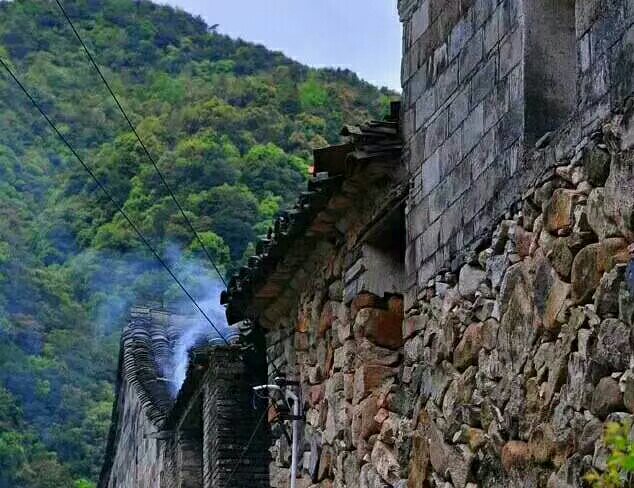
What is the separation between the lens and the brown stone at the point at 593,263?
6.02 m

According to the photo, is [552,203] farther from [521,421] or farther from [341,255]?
[341,255]

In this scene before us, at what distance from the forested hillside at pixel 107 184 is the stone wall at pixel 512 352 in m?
23.3

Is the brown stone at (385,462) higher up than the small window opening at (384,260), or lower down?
lower down

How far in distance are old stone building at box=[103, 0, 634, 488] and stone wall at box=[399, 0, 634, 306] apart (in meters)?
0.01

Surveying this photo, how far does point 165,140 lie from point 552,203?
120 ft

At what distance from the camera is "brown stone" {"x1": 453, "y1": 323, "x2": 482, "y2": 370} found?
23.8 ft

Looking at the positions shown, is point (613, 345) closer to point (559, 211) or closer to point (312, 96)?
point (559, 211)

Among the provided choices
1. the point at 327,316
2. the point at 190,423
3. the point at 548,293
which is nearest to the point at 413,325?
the point at 327,316

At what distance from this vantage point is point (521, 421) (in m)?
6.65

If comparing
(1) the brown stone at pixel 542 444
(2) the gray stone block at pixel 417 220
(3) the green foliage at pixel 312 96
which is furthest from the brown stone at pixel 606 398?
(3) the green foliage at pixel 312 96

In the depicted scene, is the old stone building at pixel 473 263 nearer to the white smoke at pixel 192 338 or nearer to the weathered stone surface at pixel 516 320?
the weathered stone surface at pixel 516 320

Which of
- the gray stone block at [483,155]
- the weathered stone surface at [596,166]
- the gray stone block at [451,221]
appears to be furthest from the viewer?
the gray stone block at [451,221]

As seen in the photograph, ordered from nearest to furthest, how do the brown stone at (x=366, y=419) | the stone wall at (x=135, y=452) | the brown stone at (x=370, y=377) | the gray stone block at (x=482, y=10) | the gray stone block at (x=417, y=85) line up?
the gray stone block at (x=482, y=10)
the gray stone block at (x=417, y=85)
the brown stone at (x=366, y=419)
the brown stone at (x=370, y=377)
the stone wall at (x=135, y=452)

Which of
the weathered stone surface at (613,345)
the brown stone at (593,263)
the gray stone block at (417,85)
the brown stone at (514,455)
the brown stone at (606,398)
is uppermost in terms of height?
the gray stone block at (417,85)
